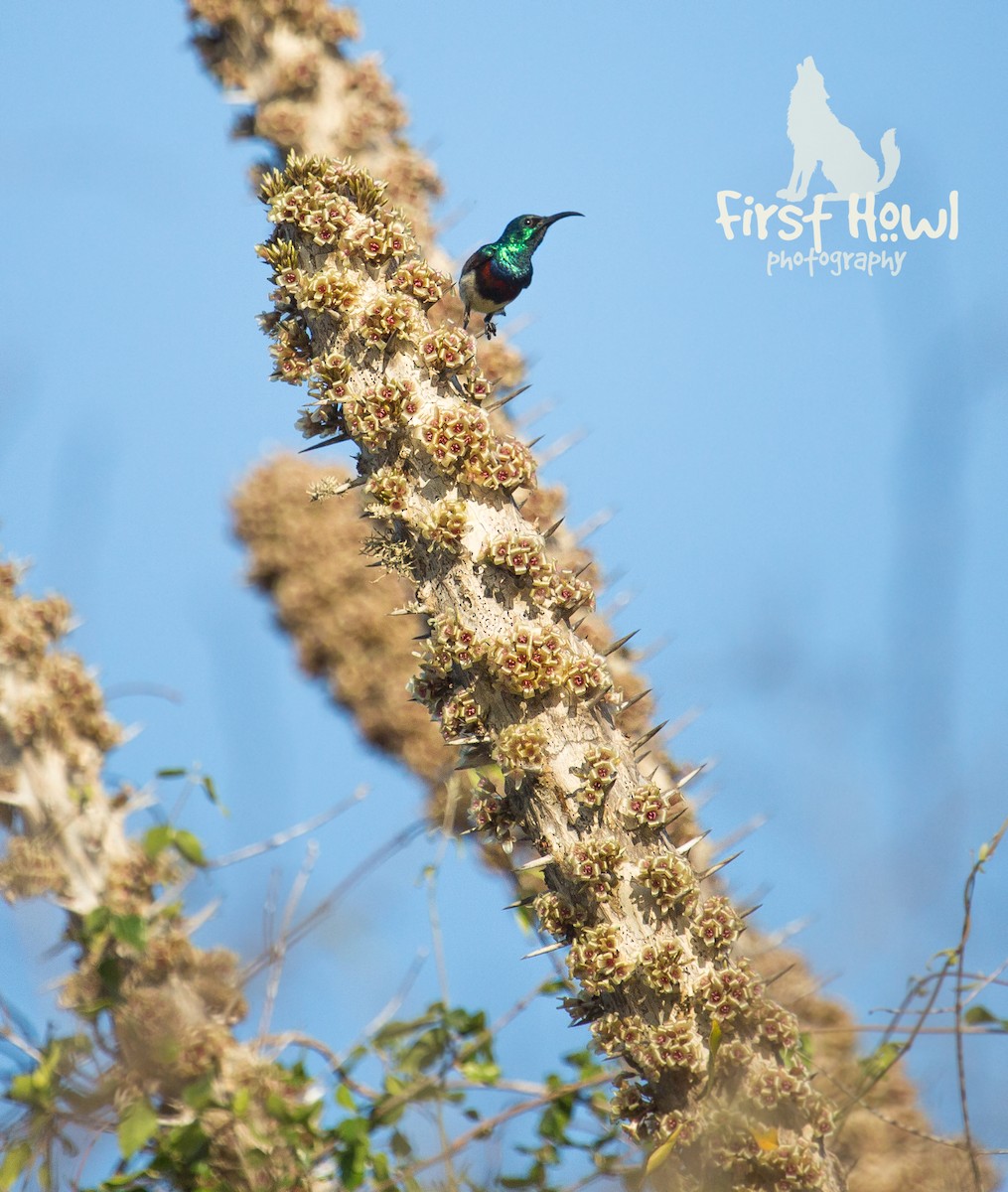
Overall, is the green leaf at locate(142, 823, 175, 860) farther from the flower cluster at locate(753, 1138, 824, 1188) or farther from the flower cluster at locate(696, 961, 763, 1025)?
the flower cluster at locate(753, 1138, 824, 1188)

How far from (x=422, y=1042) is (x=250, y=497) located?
9.09 metres

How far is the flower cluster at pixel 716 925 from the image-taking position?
3.70m

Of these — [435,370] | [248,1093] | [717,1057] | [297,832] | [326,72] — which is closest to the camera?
[717,1057]

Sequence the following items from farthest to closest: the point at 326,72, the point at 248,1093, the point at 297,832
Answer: the point at 326,72
the point at 248,1093
the point at 297,832

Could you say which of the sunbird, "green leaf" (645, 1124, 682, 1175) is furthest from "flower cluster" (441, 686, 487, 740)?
the sunbird

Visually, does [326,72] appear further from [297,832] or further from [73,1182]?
[73,1182]

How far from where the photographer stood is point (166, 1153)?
519 cm

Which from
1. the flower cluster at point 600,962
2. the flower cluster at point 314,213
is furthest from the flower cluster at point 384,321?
the flower cluster at point 600,962

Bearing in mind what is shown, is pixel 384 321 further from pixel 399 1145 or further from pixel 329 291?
pixel 399 1145

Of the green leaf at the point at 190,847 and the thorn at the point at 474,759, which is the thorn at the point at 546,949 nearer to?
the thorn at the point at 474,759

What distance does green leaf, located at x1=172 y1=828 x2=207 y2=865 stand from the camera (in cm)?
550

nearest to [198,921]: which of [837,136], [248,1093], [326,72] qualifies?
[248,1093]

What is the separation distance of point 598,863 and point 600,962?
11.6 inches

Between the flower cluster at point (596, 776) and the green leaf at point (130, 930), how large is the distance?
273cm
